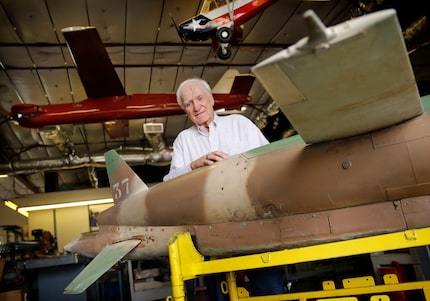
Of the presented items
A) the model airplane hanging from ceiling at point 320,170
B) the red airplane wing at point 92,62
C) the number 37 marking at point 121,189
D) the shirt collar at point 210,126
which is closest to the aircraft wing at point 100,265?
the model airplane hanging from ceiling at point 320,170

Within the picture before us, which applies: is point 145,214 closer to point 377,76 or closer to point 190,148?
point 190,148

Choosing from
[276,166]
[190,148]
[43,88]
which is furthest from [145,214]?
[43,88]

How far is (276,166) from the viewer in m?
1.44

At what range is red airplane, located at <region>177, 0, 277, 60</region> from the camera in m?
3.17

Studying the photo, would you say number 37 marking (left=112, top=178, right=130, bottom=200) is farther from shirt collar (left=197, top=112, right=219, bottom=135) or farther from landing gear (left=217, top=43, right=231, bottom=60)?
landing gear (left=217, top=43, right=231, bottom=60)

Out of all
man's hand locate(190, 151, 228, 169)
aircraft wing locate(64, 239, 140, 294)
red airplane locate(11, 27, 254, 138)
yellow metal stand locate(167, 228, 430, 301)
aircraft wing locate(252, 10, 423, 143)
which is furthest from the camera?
red airplane locate(11, 27, 254, 138)

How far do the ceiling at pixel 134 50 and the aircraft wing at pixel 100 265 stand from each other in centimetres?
241

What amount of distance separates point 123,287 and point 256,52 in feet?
12.0

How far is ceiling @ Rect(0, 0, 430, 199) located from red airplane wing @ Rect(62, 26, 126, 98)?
30cm

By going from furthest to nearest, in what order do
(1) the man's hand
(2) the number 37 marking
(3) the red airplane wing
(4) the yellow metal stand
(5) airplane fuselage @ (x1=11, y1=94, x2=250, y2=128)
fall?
(5) airplane fuselage @ (x1=11, y1=94, x2=250, y2=128) < (3) the red airplane wing < (2) the number 37 marking < (1) the man's hand < (4) the yellow metal stand

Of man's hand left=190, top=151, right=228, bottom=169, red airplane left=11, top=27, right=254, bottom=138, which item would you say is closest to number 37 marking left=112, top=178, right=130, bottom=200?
man's hand left=190, top=151, right=228, bottom=169

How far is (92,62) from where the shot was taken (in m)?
3.67

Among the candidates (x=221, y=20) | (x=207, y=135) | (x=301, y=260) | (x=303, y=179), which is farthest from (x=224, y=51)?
(x=301, y=260)

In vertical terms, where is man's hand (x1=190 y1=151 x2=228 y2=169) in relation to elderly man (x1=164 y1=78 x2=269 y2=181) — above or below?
below
